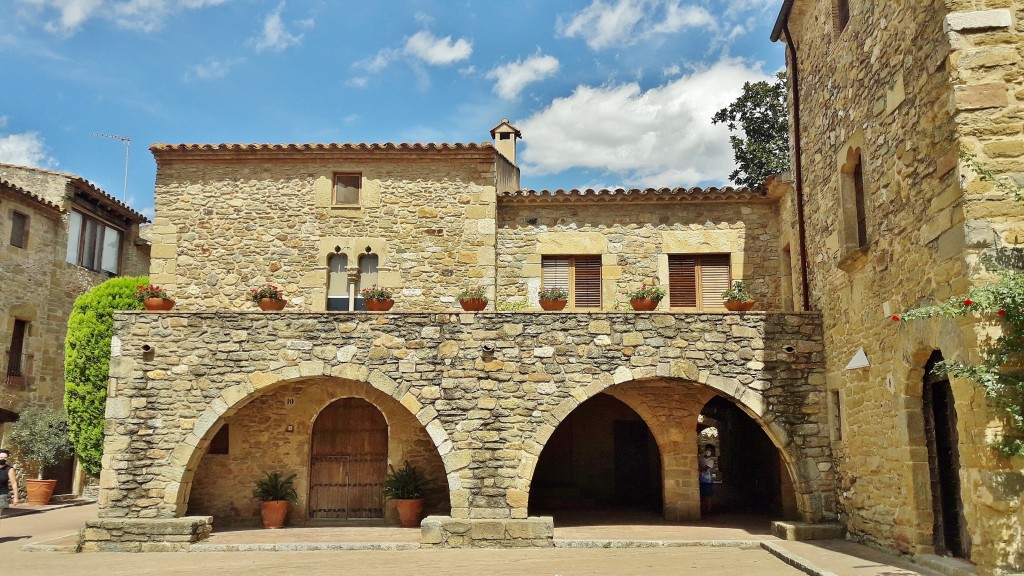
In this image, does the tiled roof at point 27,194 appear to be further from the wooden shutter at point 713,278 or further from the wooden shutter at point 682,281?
the wooden shutter at point 713,278

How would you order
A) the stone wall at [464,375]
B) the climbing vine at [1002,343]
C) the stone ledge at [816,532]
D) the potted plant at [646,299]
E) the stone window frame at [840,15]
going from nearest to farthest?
the climbing vine at [1002,343] < the stone window frame at [840,15] < the stone ledge at [816,532] < the stone wall at [464,375] < the potted plant at [646,299]

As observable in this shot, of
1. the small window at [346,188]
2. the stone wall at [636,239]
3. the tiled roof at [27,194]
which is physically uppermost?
the tiled roof at [27,194]

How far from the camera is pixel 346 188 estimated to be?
14969 mm

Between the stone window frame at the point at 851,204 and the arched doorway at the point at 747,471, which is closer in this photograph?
the stone window frame at the point at 851,204

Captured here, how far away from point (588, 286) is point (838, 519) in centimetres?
593

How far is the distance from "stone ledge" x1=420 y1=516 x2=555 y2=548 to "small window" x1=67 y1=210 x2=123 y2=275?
15323 mm

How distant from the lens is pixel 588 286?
48.4 ft

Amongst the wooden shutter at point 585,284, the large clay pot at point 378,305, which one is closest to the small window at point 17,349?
the large clay pot at point 378,305

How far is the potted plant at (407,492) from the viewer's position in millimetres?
13359

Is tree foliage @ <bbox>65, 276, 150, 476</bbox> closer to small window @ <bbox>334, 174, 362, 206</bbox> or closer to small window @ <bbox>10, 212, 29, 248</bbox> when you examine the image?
small window @ <bbox>10, 212, 29, 248</bbox>

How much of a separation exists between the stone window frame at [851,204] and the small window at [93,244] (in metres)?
19.6

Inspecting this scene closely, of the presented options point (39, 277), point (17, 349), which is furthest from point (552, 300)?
point (39, 277)

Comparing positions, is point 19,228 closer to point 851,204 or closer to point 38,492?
point 38,492

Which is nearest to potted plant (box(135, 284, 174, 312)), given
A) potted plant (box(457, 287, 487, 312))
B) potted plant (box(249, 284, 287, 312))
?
potted plant (box(249, 284, 287, 312))
